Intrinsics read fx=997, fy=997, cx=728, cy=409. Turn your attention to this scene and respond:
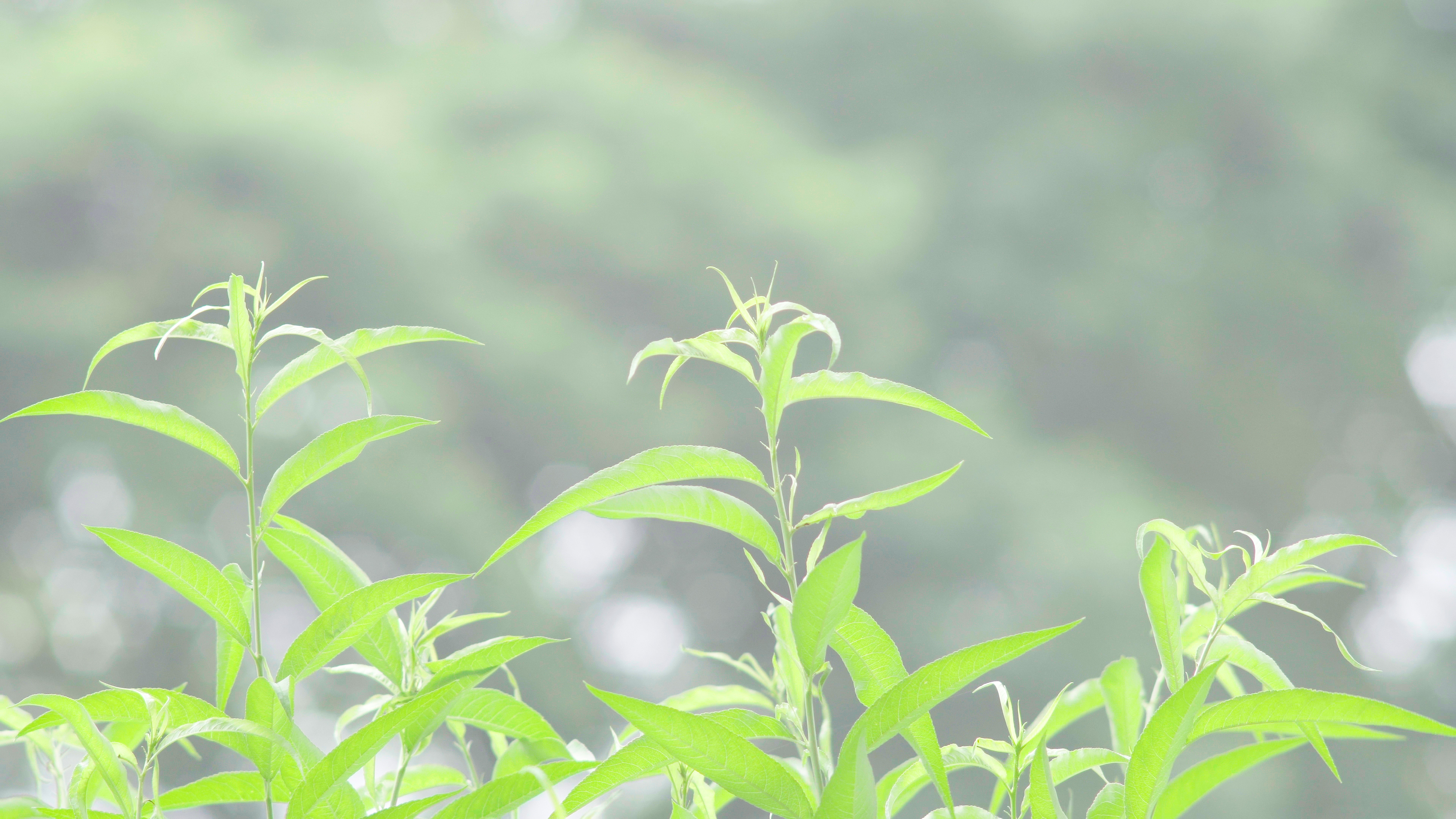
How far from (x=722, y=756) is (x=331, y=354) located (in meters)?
0.20

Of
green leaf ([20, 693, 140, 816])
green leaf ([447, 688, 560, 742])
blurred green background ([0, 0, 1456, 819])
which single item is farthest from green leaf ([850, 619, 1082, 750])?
blurred green background ([0, 0, 1456, 819])

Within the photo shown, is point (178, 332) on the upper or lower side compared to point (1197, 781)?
upper

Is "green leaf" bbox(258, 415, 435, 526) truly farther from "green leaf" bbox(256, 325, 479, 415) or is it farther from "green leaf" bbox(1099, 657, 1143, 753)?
"green leaf" bbox(1099, 657, 1143, 753)

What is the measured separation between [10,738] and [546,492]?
4.30 meters

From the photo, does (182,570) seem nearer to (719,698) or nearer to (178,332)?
(178,332)

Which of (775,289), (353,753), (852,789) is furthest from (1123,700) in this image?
(775,289)

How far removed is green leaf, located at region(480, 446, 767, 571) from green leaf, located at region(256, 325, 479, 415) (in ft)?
0.27

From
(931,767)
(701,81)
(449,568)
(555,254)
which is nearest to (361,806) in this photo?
(931,767)

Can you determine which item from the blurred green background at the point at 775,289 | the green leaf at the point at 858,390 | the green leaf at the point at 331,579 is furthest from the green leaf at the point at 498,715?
the blurred green background at the point at 775,289

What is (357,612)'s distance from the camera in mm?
311

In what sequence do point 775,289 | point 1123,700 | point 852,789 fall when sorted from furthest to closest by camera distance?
point 775,289
point 1123,700
point 852,789

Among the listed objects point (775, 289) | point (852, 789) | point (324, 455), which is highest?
point (775, 289)

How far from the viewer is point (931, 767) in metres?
0.32

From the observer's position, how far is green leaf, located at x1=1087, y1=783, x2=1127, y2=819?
1.10 feet
